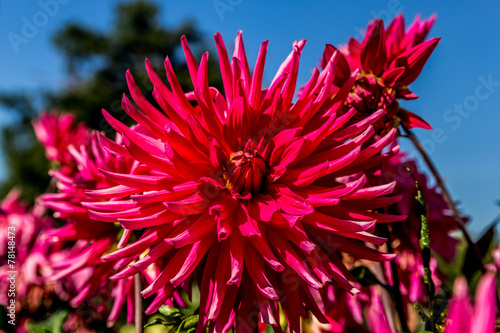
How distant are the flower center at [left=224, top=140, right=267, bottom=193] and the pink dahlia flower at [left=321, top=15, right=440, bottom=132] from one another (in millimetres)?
211

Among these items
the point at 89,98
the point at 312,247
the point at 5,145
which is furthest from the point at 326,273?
the point at 5,145

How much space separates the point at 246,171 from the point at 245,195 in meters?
0.04

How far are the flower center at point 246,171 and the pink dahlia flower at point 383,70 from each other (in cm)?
21

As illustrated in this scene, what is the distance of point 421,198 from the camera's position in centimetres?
71

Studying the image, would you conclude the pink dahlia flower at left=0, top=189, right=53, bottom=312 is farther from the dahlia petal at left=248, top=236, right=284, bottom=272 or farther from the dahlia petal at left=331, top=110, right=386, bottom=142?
the dahlia petal at left=331, top=110, right=386, bottom=142

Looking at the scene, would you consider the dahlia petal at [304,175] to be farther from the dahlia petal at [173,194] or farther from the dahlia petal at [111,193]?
the dahlia petal at [111,193]

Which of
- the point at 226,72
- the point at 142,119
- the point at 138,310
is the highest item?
the point at 226,72

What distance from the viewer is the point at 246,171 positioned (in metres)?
0.73

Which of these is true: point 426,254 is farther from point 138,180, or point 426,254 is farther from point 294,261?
point 138,180

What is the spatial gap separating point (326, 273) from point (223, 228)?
17 cm

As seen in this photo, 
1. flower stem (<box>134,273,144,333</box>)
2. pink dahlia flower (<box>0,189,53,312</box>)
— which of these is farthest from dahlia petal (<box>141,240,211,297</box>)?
pink dahlia flower (<box>0,189,53,312</box>)

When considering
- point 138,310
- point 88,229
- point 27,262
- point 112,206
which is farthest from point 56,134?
point 112,206

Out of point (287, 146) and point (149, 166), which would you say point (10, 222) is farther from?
point (287, 146)

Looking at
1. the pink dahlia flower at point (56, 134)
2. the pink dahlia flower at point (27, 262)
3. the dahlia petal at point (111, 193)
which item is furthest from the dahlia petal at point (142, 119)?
the pink dahlia flower at point (56, 134)
